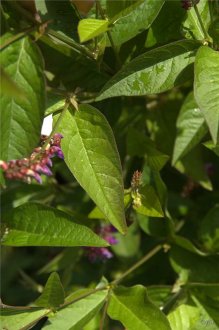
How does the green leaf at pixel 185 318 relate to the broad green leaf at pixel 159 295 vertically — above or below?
below

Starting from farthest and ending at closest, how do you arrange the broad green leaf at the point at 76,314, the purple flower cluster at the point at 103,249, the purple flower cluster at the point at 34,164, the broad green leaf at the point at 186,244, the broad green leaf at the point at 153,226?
the purple flower cluster at the point at 103,249 < the broad green leaf at the point at 153,226 < the broad green leaf at the point at 186,244 < the broad green leaf at the point at 76,314 < the purple flower cluster at the point at 34,164

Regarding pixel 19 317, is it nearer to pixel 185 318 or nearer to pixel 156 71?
pixel 185 318

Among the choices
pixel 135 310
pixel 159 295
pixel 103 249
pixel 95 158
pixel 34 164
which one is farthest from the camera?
pixel 103 249

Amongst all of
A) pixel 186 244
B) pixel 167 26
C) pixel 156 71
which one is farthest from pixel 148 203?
pixel 167 26

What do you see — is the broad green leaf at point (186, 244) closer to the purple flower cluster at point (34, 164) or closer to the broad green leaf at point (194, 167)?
the broad green leaf at point (194, 167)

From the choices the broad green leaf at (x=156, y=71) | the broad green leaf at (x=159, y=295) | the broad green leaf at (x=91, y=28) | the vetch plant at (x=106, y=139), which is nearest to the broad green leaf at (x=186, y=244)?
the vetch plant at (x=106, y=139)

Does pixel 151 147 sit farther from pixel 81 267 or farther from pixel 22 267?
pixel 22 267

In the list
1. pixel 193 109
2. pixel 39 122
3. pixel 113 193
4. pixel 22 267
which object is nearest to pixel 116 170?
pixel 113 193

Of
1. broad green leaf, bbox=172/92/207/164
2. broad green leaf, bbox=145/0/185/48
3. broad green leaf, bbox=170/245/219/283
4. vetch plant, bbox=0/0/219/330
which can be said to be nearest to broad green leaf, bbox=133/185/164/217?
vetch plant, bbox=0/0/219/330
